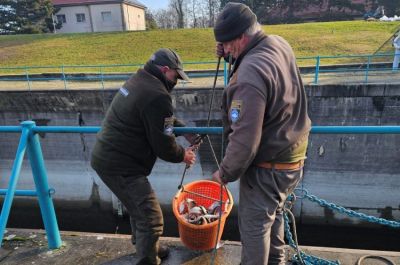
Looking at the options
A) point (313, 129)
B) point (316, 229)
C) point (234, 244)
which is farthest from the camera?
point (316, 229)

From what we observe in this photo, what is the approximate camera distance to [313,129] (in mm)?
2424

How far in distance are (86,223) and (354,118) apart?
28.2 ft

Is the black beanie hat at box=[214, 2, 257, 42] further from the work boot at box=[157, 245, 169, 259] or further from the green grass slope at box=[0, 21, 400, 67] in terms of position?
the green grass slope at box=[0, 21, 400, 67]

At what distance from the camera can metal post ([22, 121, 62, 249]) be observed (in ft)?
9.35

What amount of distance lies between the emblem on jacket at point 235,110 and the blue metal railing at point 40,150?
725 mm

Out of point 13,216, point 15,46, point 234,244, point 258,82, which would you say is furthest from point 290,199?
point 15,46

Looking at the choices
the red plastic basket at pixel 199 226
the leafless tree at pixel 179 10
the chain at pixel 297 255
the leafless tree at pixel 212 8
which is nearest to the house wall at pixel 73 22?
the leafless tree at pixel 179 10

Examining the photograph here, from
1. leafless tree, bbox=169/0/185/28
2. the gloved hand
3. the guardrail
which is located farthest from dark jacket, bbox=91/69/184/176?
leafless tree, bbox=169/0/185/28

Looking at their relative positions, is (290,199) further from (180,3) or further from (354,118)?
(180,3)

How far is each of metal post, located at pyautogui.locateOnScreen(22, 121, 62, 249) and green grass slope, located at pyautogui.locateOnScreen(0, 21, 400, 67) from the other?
16854mm

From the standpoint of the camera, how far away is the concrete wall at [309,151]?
8805mm

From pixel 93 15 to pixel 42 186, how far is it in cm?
3920

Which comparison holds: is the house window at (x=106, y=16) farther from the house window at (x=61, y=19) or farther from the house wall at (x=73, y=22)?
the house window at (x=61, y=19)

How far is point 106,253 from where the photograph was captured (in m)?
3.14
